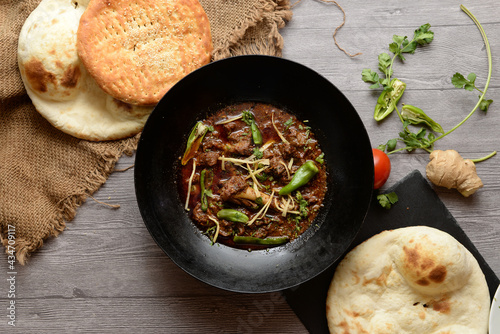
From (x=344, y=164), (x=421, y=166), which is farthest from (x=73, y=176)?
(x=421, y=166)

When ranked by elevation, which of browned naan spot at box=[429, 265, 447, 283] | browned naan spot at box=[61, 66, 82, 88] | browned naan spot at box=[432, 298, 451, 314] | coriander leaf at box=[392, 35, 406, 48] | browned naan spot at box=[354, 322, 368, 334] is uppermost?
coriander leaf at box=[392, 35, 406, 48]

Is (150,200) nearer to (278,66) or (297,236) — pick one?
(297,236)

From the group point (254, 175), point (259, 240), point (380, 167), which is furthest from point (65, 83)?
point (380, 167)

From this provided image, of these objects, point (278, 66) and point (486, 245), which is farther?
point (486, 245)

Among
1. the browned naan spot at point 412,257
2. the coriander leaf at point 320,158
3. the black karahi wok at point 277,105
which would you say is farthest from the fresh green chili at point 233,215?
the browned naan spot at point 412,257

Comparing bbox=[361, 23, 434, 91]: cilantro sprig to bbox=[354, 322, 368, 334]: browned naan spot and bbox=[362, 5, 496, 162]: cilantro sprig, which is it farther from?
bbox=[354, 322, 368, 334]: browned naan spot

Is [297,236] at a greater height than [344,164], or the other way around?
[344,164]

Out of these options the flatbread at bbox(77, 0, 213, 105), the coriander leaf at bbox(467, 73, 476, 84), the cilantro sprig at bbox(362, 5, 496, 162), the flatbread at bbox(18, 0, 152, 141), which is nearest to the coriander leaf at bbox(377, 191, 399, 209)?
the cilantro sprig at bbox(362, 5, 496, 162)
